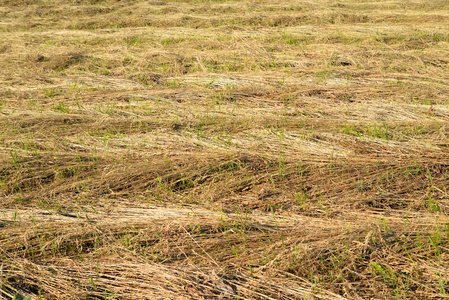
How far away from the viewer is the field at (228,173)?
213 cm

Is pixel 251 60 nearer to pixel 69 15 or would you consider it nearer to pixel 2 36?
pixel 2 36

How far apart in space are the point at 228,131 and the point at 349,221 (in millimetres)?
1665

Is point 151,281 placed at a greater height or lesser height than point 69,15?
lesser

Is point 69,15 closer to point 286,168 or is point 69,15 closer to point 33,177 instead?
point 33,177

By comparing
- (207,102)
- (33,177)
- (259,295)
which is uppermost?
(207,102)

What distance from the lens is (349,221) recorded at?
97.5 inches

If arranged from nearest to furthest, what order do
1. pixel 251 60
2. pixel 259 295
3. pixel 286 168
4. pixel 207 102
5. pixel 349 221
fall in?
pixel 259 295 < pixel 349 221 < pixel 286 168 < pixel 207 102 < pixel 251 60

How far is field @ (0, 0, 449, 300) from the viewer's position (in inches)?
83.9

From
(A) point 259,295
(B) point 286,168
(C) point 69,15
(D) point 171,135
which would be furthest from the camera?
(C) point 69,15

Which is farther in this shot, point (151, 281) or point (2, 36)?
point (2, 36)

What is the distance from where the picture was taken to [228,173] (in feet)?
10.2

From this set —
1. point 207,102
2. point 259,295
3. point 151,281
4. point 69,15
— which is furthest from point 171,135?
point 69,15

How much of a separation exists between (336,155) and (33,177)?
8.26ft

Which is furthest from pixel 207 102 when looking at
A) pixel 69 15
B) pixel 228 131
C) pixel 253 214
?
pixel 69 15
